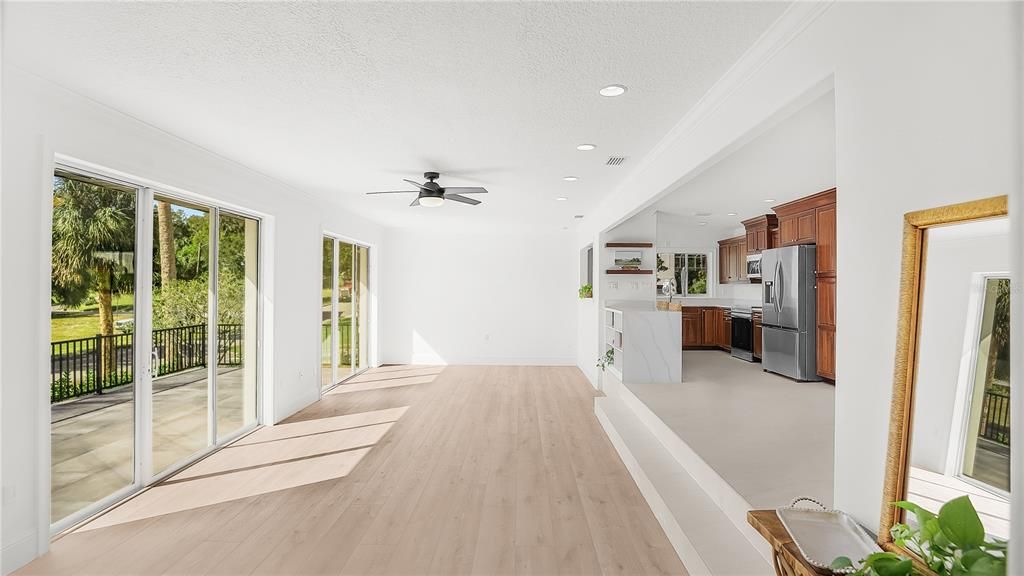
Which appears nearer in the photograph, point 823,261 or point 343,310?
point 823,261

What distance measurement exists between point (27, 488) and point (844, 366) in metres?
4.08

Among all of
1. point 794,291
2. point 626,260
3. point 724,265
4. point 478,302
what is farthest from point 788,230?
point 478,302

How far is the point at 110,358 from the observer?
333cm

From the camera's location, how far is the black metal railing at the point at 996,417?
1116mm

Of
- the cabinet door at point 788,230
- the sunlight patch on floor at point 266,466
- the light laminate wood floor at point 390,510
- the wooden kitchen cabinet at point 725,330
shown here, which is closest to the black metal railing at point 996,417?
the light laminate wood floor at point 390,510

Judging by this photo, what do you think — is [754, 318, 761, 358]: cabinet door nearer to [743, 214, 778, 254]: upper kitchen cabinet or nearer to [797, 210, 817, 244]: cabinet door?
[743, 214, 778, 254]: upper kitchen cabinet

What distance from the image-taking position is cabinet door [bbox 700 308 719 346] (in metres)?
9.15

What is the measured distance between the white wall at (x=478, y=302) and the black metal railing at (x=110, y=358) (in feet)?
15.9

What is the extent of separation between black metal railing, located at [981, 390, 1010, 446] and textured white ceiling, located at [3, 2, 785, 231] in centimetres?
166

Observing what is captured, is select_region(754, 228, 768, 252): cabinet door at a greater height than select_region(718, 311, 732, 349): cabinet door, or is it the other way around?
select_region(754, 228, 768, 252): cabinet door

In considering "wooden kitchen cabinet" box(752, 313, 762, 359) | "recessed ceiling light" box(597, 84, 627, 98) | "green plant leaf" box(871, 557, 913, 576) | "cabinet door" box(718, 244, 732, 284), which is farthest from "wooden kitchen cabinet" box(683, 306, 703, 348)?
"green plant leaf" box(871, 557, 913, 576)

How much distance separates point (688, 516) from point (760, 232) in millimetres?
6032

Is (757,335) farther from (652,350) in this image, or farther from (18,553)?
(18,553)

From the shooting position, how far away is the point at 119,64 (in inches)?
97.3
